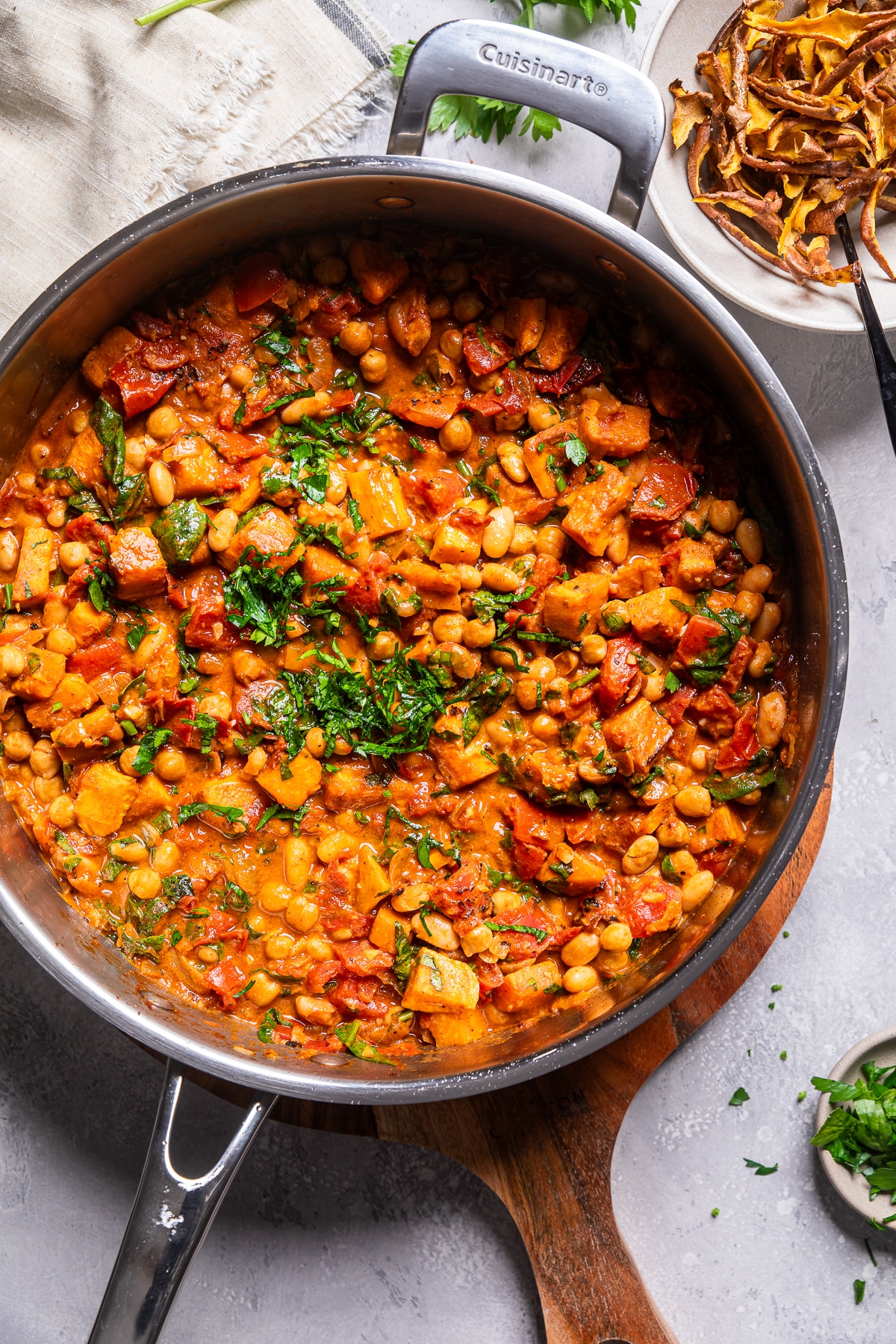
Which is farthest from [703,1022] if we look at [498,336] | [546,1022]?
[498,336]

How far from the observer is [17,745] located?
10.8ft

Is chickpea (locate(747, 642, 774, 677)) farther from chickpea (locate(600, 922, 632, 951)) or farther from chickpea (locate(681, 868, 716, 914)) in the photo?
chickpea (locate(600, 922, 632, 951))

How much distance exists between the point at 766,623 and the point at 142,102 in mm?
2852

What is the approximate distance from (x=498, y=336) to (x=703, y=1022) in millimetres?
2530

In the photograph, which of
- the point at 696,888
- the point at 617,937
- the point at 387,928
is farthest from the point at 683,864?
the point at 387,928

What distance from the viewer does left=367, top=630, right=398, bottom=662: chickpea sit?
3.28 m

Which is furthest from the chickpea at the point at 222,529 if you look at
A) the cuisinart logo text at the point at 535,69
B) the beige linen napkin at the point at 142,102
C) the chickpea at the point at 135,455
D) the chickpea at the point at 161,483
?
the cuisinart logo text at the point at 535,69

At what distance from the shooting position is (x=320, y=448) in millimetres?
3311

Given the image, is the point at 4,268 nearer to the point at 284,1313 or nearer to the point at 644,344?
the point at 644,344

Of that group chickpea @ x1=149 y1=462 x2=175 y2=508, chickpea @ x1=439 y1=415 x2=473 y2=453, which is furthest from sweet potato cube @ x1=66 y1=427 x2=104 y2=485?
chickpea @ x1=439 y1=415 x2=473 y2=453

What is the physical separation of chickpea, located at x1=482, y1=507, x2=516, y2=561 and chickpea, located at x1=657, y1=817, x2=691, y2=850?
3.48ft

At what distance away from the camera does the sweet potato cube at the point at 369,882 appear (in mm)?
3238

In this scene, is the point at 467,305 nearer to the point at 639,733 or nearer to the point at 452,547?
the point at 452,547

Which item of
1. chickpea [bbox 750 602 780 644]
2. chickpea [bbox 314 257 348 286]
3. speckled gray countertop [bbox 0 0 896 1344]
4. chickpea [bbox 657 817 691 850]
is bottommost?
speckled gray countertop [bbox 0 0 896 1344]
